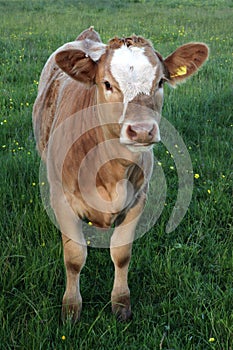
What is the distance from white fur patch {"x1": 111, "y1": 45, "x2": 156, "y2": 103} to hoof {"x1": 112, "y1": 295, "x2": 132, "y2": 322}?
1.16 m

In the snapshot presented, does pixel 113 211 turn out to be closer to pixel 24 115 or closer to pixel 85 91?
pixel 85 91

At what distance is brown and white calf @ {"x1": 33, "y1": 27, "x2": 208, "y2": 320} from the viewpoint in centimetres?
233

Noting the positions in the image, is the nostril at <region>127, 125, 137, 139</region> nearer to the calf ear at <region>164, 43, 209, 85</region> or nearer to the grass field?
→ the calf ear at <region>164, 43, 209, 85</region>

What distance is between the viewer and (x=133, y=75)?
2.28 metres

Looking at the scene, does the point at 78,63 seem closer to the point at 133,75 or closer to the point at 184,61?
the point at 133,75

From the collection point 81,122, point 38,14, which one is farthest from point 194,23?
point 81,122

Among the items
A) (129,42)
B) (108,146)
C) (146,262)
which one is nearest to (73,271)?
(146,262)

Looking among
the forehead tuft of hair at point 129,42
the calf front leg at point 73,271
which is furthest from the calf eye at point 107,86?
the calf front leg at point 73,271

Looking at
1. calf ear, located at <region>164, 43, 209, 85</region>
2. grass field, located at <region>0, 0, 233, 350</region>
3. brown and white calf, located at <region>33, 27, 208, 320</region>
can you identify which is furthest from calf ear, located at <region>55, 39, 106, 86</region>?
grass field, located at <region>0, 0, 233, 350</region>

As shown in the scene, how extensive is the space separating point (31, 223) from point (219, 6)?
15256 millimetres

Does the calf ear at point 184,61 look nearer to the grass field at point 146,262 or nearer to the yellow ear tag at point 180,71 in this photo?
the yellow ear tag at point 180,71

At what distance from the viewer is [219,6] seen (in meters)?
16.9

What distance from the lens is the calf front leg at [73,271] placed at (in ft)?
9.07

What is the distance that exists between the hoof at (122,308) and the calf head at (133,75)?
37.2 inches
